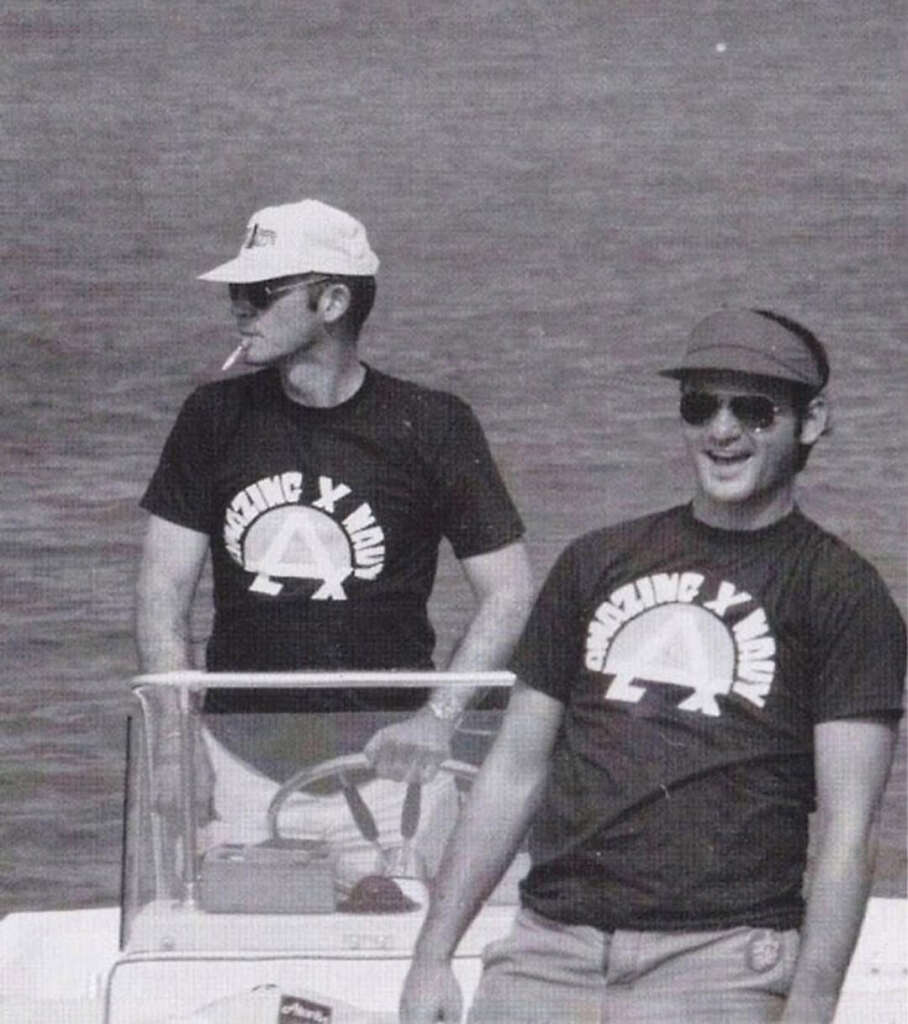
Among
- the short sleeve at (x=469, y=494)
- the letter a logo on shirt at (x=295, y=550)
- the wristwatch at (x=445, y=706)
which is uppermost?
the short sleeve at (x=469, y=494)

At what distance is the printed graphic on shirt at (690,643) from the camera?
3.59 metres

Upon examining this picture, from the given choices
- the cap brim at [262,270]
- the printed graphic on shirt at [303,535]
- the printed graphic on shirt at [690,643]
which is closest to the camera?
the printed graphic on shirt at [690,643]

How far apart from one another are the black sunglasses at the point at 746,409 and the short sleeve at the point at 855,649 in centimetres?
21

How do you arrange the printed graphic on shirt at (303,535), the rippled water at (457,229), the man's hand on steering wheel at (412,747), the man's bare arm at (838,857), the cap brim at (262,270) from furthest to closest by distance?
the rippled water at (457,229) → the cap brim at (262,270) → the printed graphic on shirt at (303,535) → the man's hand on steering wheel at (412,747) → the man's bare arm at (838,857)

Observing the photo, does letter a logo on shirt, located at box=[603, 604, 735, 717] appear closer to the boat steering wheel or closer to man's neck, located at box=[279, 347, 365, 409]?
the boat steering wheel

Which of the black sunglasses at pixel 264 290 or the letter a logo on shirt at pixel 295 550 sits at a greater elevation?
the black sunglasses at pixel 264 290

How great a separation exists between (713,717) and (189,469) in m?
1.47

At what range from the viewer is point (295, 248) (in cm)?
490

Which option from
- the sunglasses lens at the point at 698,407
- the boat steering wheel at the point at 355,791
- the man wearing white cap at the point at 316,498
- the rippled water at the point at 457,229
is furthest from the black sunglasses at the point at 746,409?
the rippled water at the point at 457,229

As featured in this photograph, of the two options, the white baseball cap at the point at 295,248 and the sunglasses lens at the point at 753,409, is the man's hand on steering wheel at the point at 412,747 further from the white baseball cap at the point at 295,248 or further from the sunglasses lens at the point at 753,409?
the white baseball cap at the point at 295,248

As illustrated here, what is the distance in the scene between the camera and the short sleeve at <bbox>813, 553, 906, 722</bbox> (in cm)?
354

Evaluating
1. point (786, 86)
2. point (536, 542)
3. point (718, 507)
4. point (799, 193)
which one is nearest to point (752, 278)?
point (799, 193)

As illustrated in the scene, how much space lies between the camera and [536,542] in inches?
409

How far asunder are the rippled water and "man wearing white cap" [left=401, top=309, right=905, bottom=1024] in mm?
4706
